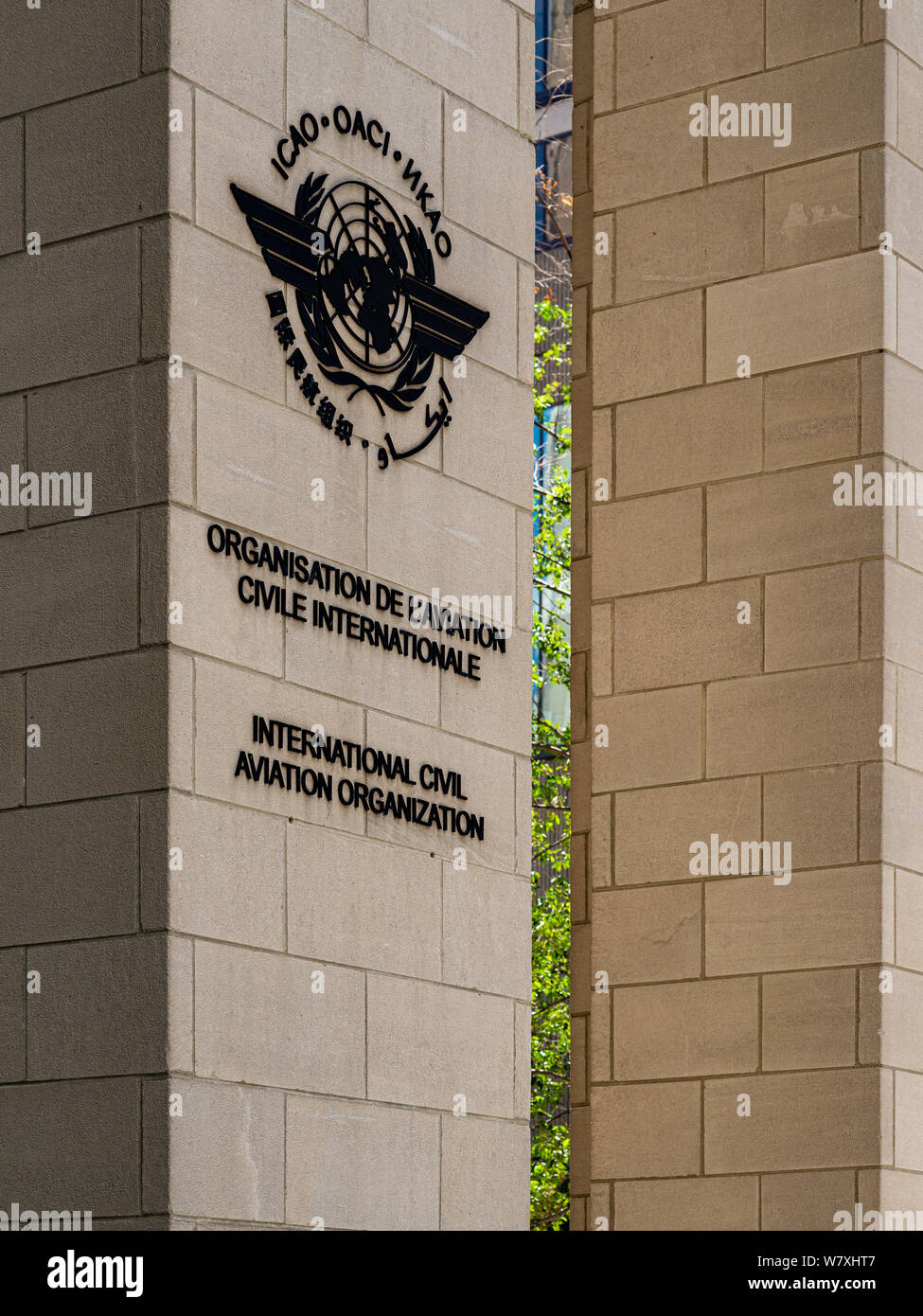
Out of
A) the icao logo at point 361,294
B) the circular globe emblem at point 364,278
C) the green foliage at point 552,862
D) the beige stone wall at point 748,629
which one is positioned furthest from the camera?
the green foliage at point 552,862

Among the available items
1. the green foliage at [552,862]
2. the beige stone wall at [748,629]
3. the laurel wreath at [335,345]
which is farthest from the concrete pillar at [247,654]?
the green foliage at [552,862]

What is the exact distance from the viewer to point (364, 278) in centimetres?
864

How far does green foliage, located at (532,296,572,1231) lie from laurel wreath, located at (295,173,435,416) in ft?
35.3

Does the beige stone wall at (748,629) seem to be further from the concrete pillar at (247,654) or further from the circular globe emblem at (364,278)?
the circular globe emblem at (364,278)

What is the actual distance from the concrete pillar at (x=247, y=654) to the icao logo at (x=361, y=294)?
2cm

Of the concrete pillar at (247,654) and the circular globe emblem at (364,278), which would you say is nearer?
the concrete pillar at (247,654)

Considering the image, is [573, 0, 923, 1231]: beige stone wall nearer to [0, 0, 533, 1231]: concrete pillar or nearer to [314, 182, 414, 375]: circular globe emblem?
[0, 0, 533, 1231]: concrete pillar

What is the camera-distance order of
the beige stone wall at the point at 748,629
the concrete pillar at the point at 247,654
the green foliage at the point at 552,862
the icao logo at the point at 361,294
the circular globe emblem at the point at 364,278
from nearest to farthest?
the concrete pillar at the point at 247,654
the icao logo at the point at 361,294
the circular globe emblem at the point at 364,278
the beige stone wall at the point at 748,629
the green foliage at the point at 552,862

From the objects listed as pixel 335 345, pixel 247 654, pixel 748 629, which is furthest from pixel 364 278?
pixel 748 629

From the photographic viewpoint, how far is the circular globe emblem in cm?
848

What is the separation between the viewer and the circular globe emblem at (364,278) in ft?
27.8

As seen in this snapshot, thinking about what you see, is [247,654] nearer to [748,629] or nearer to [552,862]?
[748,629]
